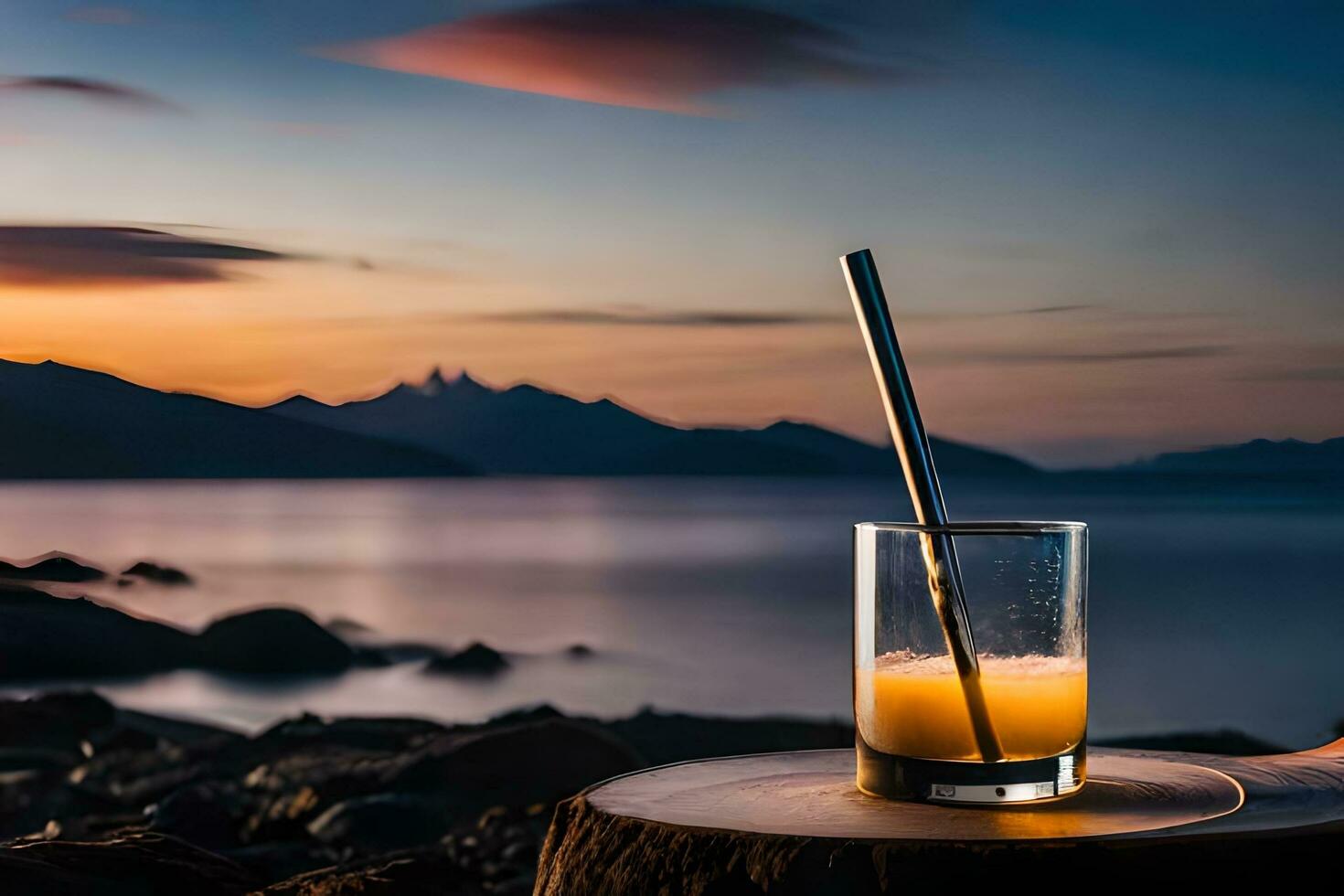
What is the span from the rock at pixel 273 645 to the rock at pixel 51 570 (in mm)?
3794

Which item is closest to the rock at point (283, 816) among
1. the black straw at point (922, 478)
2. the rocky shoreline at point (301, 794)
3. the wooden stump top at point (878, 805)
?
the rocky shoreline at point (301, 794)

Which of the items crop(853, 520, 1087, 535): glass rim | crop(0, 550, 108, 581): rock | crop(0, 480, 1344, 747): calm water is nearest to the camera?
crop(853, 520, 1087, 535): glass rim

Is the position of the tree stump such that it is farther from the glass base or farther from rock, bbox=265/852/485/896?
rock, bbox=265/852/485/896

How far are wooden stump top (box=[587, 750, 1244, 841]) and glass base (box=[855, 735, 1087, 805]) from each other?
0.04 ft

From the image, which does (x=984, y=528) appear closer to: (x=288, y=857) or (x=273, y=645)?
(x=288, y=857)

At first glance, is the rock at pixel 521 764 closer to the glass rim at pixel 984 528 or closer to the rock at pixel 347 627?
the glass rim at pixel 984 528

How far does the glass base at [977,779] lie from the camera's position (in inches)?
67.8

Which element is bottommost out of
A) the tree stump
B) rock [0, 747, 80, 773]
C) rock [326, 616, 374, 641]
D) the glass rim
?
rock [0, 747, 80, 773]

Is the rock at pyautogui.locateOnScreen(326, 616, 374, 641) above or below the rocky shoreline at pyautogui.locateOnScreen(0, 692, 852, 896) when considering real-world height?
above

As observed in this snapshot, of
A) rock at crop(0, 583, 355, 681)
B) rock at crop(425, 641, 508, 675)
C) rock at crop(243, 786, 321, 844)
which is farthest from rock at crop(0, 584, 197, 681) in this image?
rock at crop(243, 786, 321, 844)

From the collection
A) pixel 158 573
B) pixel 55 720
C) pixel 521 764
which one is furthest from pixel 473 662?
pixel 158 573

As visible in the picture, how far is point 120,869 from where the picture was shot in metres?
4.30

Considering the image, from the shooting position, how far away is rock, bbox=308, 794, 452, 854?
7117mm

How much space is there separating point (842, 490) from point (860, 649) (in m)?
30.8
